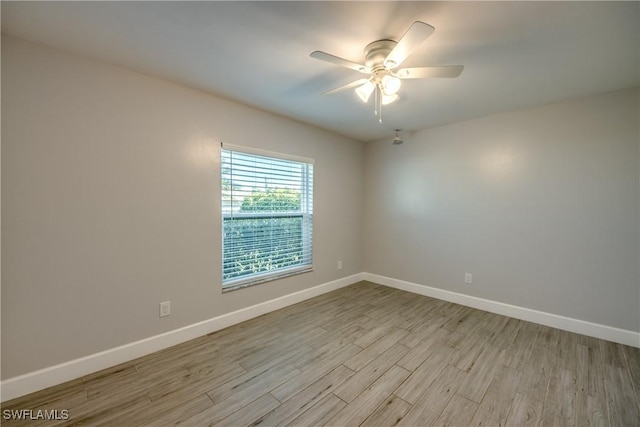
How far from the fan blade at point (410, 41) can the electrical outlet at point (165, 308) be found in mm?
2604

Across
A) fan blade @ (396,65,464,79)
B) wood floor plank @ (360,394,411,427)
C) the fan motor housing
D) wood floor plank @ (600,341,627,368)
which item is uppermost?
the fan motor housing

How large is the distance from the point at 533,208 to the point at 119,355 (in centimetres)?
416

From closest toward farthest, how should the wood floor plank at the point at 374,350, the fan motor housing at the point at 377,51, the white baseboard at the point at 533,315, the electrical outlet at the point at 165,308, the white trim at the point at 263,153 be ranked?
the fan motor housing at the point at 377,51 < the wood floor plank at the point at 374,350 < the electrical outlet at the point at 165,308 < the white baseboard at the point at 533,315 < the white trim at the point at 263,153

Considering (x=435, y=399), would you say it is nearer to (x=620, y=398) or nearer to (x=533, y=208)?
(x=620, y=398)

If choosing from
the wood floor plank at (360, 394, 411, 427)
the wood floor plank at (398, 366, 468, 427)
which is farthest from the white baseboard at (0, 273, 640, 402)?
the wood floor plank at (360, 394, 411, 427)

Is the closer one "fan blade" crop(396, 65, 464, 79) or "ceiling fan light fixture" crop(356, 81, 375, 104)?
"fan blade" crop(396, 65, 464, 79)

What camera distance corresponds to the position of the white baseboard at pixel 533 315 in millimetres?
2406

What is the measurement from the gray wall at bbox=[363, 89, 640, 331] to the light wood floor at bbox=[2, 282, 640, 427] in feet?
1.55

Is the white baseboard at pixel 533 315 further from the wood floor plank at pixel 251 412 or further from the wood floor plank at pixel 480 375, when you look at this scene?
the wood floor plank at pixel 251 412

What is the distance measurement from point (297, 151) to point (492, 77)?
2.11 m

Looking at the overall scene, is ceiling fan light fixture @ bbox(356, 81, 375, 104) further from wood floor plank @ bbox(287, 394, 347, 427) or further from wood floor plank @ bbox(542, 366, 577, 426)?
wood floor plank @ bbox(542, 366, 577, 426)

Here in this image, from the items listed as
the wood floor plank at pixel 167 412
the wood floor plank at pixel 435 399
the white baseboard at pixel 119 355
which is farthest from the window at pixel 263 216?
the wood floor plank at pixel 435 399

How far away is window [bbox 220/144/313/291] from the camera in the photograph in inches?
108

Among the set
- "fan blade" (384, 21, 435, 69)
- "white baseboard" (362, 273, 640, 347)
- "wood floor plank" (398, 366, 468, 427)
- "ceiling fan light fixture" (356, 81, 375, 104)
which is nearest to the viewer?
"fan blade" (384, 21, 435, 69)
